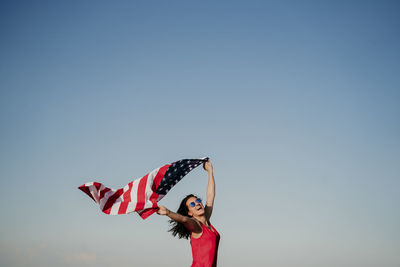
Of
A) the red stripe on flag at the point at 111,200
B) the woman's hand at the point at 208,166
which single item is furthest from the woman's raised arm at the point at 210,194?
the red stripe on flag at the point at 111,200

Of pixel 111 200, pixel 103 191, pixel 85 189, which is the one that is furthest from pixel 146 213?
pixel 85 189

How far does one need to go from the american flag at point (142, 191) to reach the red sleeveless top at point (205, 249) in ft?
4.38

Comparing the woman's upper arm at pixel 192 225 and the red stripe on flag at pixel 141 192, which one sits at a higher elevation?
the red stripe on flag at pixel 141 192

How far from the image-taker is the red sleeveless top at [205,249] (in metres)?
9.78

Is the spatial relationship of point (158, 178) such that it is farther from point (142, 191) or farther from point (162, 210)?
point (162, 210)

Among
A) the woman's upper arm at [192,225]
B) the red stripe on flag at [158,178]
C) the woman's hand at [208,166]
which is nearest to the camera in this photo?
the woman's upper arm at [192,225]

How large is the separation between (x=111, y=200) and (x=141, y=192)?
0.71m

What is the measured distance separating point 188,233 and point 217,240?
0.94 meters

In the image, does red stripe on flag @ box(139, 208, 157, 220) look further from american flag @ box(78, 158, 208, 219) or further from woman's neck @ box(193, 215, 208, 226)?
woman's neck @ box(193, 215, 208, 226)

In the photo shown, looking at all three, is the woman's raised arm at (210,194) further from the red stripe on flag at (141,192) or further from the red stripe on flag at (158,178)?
the red stripe on flag at (141,192)

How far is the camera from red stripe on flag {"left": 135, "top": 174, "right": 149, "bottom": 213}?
984 centimetres

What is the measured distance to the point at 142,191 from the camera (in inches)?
408

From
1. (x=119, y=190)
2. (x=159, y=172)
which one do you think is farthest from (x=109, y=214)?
(x=159, y=172)

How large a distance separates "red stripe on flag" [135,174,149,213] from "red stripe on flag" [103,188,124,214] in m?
0.46
